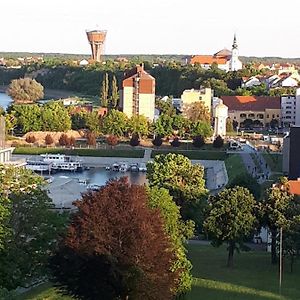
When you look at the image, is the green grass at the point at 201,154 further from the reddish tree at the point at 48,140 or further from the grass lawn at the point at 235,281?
the grass lawn at the point at 235,281

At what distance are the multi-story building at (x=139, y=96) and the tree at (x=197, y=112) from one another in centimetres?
146

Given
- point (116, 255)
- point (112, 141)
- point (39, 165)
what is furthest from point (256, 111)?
point (116, 255)

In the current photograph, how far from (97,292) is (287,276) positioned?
3.64 meters

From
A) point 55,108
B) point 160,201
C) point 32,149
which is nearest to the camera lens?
point 160,201

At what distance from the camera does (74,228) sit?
8.43 m

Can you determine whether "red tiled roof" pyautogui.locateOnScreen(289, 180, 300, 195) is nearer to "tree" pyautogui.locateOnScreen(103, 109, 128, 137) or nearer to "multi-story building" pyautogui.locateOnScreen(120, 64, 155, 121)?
"tree" pyautogui.locateOnScreen(103, 109, 128, 137)

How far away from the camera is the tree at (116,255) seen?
8.18 metres

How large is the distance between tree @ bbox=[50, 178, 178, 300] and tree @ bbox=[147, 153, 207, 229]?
539 centimetres

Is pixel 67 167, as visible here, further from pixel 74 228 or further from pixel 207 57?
pixel 207 57

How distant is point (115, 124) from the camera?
31.3 metres

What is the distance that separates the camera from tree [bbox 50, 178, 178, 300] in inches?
322

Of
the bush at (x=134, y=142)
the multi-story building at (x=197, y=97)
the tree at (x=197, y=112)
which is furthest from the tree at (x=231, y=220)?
the multi-story building at (x=197, y=97)

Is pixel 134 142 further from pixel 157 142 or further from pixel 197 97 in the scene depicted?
pixel 197 97

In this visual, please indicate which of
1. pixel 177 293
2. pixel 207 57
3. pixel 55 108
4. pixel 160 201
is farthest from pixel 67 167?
pixel 207 57
